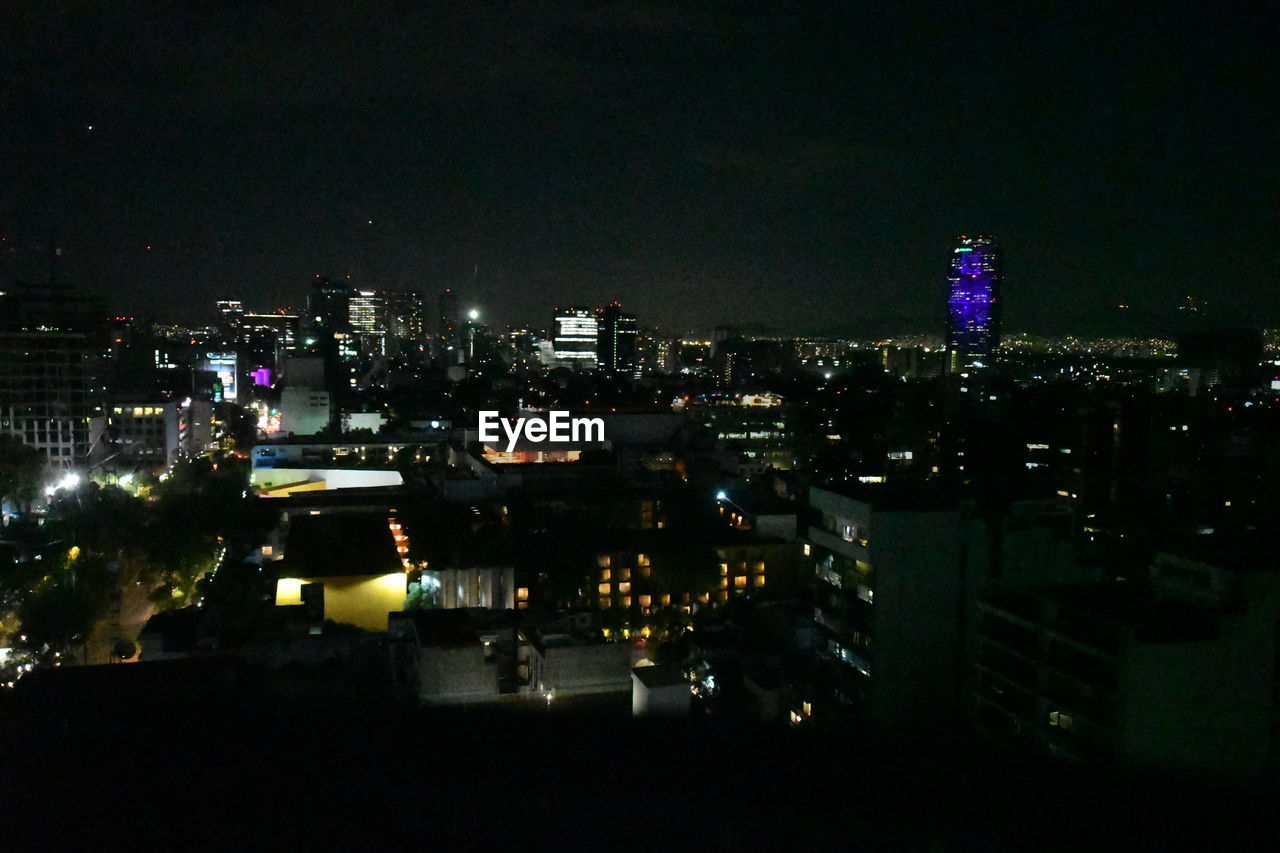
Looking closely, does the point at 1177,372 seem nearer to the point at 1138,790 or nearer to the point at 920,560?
the point at 920,560

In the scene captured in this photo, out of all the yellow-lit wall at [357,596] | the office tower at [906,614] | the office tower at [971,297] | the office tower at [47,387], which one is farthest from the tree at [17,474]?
the office tower at [971,297]

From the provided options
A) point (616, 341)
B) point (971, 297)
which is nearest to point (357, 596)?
point (971, 297)

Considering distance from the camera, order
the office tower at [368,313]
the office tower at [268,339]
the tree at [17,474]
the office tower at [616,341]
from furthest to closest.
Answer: the office tower at [368,313] → the office tower at [616,341] → the office tower at [268,339] → the tree at [17,474]

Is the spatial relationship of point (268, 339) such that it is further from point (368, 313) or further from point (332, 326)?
point (368, 313)

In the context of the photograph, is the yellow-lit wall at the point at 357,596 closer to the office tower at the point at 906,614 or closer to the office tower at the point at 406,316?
the office tower at the point at 906,614

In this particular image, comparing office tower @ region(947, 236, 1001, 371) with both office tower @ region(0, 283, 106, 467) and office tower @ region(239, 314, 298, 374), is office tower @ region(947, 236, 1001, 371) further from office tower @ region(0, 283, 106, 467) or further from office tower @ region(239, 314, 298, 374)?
office tower @ region(239, 314, 298, 374)
